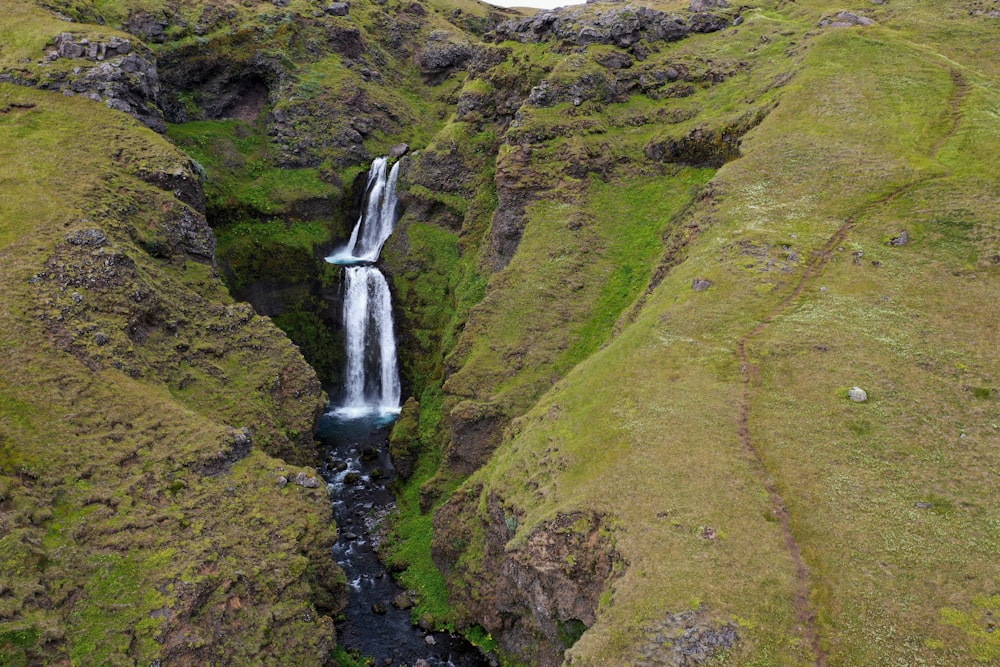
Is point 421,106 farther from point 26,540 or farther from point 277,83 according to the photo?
point 26,540

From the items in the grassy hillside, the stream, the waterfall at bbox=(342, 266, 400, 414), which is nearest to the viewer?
the grassy hillside

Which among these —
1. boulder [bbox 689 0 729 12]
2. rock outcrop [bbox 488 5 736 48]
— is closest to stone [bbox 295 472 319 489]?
rock outcrop [bbox 488 5 736 48]

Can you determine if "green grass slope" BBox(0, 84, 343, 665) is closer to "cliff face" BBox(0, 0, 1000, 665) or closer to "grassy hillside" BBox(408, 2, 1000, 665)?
"cliff face" BBox(0, 0, 1000, 665)

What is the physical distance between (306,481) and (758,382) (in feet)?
84.3

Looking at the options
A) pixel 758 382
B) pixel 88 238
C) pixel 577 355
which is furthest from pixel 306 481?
pixel 758 382

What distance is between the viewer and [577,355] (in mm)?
43781

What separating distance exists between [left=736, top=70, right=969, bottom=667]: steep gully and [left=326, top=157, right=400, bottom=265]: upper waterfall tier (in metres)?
50.2

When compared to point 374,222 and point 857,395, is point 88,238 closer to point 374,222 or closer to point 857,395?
point 374,222

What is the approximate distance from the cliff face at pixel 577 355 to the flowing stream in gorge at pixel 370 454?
7.61ft

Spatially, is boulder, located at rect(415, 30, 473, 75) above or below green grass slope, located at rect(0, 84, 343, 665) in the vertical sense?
above

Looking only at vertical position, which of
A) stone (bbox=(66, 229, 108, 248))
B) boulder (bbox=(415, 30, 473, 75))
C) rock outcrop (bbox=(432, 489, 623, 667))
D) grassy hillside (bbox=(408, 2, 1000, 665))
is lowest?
rock outcrop (bbox=(432, 489, 623, 667))

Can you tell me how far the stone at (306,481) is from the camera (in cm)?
3506

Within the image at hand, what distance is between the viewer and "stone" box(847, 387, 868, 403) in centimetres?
2605

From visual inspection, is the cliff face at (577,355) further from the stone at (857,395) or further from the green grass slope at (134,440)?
the stone at (857,395)
